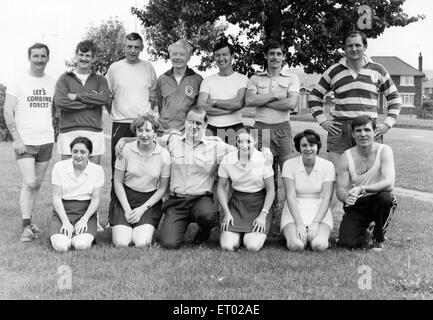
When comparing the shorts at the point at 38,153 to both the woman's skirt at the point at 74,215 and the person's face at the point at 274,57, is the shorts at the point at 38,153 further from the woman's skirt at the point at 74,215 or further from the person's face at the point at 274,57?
the person's face at the point at 274,57

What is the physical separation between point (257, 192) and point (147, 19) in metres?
8.97

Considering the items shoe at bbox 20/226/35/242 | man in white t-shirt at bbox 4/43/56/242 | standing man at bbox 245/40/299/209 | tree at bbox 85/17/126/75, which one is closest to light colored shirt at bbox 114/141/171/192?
man in white t-shirt at bbox 4/43/56/242

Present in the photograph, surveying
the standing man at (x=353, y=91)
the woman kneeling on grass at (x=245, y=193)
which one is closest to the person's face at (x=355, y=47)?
the standing man at (x=353, y=91)

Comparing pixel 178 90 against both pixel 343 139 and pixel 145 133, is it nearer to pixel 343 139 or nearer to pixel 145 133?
pixel 145 133

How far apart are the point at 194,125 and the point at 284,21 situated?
621cm

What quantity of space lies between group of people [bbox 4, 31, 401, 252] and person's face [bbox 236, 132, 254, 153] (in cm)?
1

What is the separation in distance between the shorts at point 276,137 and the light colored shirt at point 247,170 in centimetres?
41

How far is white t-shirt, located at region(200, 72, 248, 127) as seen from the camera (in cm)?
619

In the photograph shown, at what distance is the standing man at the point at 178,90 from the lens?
6215mm

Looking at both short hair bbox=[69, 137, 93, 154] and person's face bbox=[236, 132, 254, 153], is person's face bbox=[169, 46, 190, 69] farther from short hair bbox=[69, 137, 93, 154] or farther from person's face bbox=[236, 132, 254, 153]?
short hair bbox=[69, 137, 93, 154]

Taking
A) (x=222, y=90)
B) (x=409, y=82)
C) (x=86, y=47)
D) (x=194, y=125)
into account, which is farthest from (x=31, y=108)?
(x=409, y=82)

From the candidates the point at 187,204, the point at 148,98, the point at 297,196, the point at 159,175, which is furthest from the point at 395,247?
the point at 148,98

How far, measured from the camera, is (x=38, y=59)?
5.95 meters

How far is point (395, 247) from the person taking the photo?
19.1 feet
